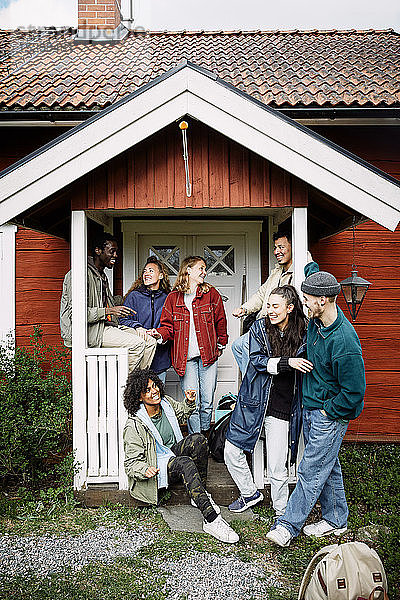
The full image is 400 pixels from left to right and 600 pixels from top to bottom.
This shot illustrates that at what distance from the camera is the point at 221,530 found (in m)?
4.18

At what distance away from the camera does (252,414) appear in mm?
4520

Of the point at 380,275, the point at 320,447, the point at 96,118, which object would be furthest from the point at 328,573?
the point at 380,275

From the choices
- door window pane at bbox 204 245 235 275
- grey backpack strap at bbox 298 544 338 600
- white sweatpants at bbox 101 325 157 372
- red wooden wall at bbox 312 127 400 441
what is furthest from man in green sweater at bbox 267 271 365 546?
door window pane at bbox 204 245 235 275

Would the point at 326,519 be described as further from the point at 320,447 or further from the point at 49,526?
the point at 49,526

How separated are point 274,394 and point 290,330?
0.53 m

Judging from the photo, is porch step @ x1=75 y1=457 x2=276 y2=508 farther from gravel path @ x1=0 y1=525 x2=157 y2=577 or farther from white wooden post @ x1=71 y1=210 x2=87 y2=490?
gravel path @ x1=0 y1=525 x2=157 y2=577

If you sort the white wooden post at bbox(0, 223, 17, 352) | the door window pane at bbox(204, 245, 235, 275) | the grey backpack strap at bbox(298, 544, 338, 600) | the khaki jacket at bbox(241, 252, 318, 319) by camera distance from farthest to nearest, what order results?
the door window pane at bbox(204, 245, 235, 275) < the white wooden post at bbox(0, 223, 17, 352) < the khaki jacket at bbox(241, 252, 318, 319) < the grey backpack strap at bbox(298, 544, 338, 600)

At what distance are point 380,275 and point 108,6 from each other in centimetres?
619

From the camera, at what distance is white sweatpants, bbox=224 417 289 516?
444 cm

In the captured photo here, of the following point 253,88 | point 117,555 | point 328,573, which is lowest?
point 117,555

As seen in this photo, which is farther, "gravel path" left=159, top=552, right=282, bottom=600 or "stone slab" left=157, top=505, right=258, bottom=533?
"stone slab" left=157, top=505, right=258, bottom=533

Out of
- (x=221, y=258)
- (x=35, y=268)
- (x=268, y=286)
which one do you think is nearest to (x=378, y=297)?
(x=221, y=258)

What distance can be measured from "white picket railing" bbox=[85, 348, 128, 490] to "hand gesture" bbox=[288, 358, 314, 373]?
4.83 ft

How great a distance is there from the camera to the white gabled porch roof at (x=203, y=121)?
4.32 meters
